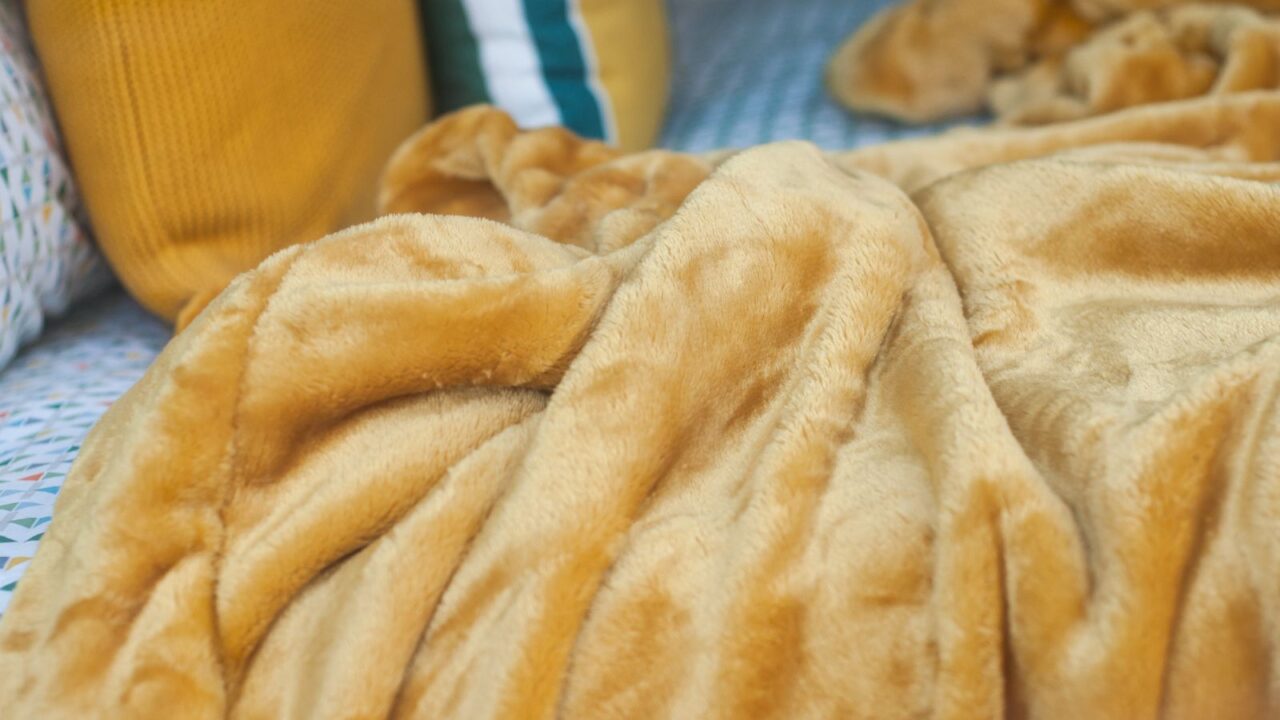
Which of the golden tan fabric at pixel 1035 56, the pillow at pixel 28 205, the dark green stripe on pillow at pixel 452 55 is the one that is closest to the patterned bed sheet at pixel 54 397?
the pillow at pixel 28 205

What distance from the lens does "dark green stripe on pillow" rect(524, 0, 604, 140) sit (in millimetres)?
895

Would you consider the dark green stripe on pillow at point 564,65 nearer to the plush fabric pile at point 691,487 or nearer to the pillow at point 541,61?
the pillow at point 541,61

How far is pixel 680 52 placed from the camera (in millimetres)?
1356

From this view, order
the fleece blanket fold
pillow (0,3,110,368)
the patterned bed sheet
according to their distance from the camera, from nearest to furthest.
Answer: the fleece blanket fold → the patterned bed sheet → pillow (0,3,110,368)

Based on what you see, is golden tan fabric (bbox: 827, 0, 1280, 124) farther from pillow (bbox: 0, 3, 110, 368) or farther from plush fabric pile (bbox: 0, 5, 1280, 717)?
pillow (bbox: 0, 3, 110, 368)

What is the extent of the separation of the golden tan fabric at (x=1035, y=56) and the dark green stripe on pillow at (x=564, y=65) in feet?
1.13

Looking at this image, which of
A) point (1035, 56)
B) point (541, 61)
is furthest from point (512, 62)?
point (1035, 56)

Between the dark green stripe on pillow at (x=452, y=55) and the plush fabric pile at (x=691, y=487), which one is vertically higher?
the dark green stripe on pillow at (x=452, y=55)

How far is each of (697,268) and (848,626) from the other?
0.19 metres

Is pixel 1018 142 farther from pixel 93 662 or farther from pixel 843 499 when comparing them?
pixel 93 662

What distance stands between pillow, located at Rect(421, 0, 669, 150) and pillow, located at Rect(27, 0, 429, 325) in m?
0.20

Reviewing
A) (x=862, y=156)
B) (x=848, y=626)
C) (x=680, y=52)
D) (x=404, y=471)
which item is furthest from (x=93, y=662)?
(x=680, y=52)

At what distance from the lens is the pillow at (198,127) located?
583 millimetres

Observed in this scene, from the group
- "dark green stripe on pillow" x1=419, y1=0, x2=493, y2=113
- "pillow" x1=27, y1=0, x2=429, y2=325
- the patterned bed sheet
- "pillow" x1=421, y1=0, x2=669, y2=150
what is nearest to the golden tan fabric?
"pillow" x1=421, y1=0, x2=669, y2=150
